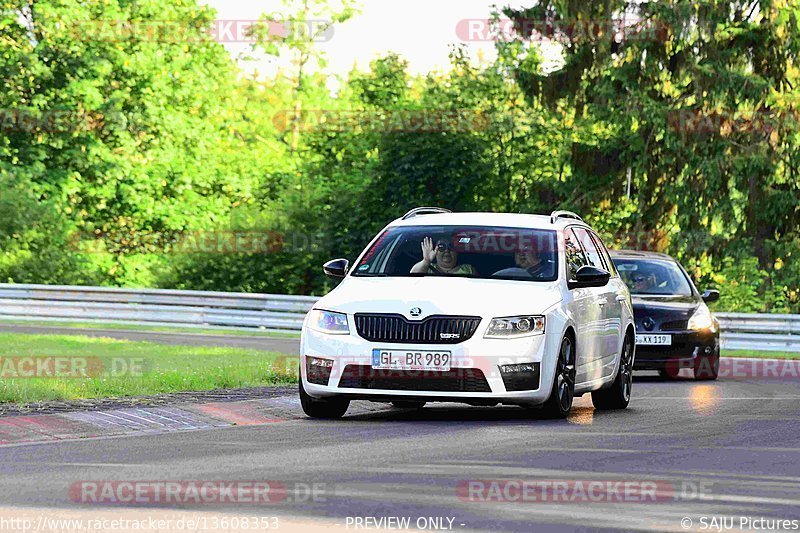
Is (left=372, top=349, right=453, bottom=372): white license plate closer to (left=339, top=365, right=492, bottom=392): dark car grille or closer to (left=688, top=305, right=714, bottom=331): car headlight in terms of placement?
(left=339, top=365, right=492, bottom=392): dark car grille

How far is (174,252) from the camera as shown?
45250 mm

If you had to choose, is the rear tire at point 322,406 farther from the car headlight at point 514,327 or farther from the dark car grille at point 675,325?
the dark car grille at point 675,325

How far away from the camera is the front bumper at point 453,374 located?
13.8 meters

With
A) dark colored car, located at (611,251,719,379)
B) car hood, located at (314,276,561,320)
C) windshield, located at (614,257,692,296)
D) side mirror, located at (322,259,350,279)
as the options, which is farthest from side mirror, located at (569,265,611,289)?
windshield, located at (614,257,692,296)

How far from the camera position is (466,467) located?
10594 mm

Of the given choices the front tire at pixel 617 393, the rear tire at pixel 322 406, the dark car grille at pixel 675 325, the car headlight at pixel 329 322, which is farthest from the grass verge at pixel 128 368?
the dark car grille at pixel 675 325

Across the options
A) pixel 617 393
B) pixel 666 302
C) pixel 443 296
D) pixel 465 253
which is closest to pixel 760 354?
pixel 666 302

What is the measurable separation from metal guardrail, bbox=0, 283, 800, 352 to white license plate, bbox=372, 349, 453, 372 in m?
22.0

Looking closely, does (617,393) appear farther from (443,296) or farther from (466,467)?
(466,467)

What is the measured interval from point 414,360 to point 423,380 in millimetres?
178

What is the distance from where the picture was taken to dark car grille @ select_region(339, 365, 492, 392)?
13773 millimetres

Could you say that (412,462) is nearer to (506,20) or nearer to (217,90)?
(506,20)

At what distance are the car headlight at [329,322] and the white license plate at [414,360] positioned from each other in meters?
0.43

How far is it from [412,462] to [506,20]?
35515mm
